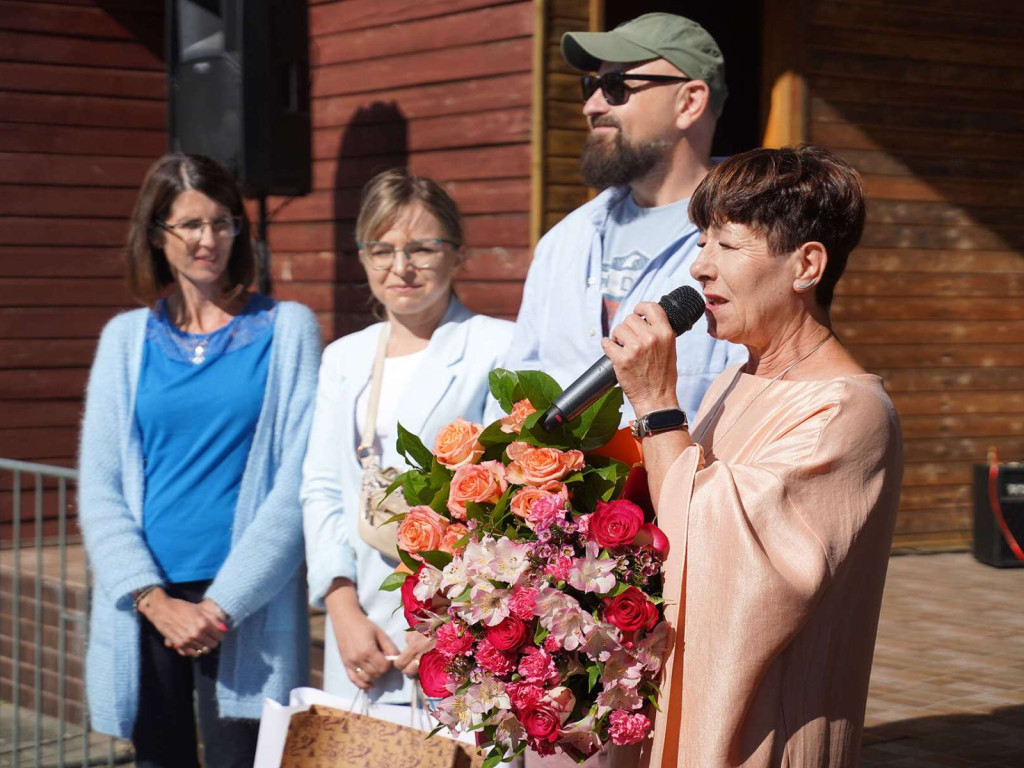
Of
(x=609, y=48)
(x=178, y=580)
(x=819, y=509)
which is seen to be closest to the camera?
(x=819, y=509)

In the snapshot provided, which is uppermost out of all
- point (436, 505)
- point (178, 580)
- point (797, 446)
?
point (797, 446)

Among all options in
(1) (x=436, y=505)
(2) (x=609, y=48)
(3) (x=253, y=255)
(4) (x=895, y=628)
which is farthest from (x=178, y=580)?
(4) (x=895, y=628)

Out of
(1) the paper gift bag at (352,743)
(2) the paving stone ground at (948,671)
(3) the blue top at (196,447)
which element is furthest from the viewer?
(2) the paving stone ground at (948,671)

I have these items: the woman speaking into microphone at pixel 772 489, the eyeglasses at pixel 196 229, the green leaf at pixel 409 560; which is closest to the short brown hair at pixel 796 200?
the woman speaking into microphone at pixel 772 489

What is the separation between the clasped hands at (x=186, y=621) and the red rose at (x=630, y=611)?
166 cm

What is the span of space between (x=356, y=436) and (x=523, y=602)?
1.35 metres

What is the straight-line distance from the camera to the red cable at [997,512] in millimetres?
6930

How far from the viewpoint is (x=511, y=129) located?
7.02m

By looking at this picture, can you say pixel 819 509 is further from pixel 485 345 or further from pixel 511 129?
pixel 511 129

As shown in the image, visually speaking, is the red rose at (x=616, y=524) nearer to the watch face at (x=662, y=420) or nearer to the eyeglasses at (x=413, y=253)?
the watch face at (x=662, y=420)

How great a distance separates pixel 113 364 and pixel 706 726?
7.06ft

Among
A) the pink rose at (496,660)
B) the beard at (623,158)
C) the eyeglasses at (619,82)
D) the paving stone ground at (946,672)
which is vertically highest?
the eyeglasses at (619,82)

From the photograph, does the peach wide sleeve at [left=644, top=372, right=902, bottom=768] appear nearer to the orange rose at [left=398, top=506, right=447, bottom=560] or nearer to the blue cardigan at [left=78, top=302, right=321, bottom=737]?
the orange rose at [left=398, top=506, right=447, bottom=560]

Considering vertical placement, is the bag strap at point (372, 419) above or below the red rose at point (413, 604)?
above
